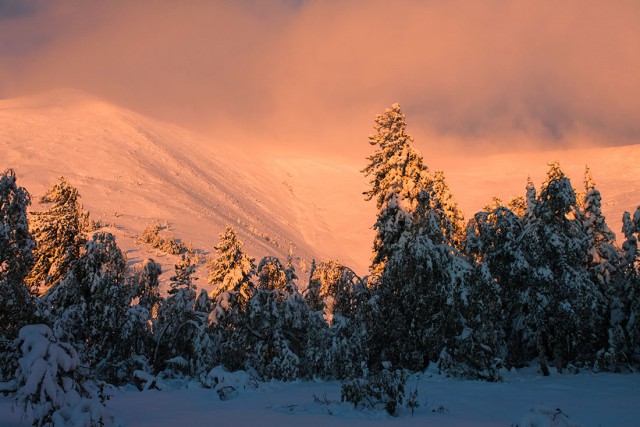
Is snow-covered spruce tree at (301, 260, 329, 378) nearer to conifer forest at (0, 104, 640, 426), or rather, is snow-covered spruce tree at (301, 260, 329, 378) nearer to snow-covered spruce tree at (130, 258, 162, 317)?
conifer forest at (0, 104, 640, 426)

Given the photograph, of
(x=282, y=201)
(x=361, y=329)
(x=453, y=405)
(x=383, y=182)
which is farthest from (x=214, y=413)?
(x=282, y=201)

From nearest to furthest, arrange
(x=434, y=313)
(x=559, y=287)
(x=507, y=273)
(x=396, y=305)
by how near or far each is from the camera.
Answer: (x=559, y=287)
(x=396, y=305)
(x=434, y=313)
(x=507, y=273)

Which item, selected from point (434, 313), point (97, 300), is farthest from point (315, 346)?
point (97, 300)

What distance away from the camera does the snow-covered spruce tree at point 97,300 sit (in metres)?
15.8

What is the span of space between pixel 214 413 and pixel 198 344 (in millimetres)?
8318

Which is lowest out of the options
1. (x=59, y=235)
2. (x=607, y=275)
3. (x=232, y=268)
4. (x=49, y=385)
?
(x=49, y=385)

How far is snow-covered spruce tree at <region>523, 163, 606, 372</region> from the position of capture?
15.8 m

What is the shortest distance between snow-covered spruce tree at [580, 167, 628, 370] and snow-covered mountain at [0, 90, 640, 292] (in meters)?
28.2

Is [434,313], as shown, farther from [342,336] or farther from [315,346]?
[315,346]

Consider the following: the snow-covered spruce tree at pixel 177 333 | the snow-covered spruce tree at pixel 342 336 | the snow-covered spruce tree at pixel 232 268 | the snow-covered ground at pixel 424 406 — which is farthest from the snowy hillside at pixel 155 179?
the snow-covered ground at pixel 424 406

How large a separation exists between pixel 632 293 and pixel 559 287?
3848 millimetres

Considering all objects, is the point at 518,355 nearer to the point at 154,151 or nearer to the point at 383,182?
the point at 383,182

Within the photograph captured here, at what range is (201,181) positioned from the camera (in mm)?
86562

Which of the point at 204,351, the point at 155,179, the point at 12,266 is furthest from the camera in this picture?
the point at 155,179
